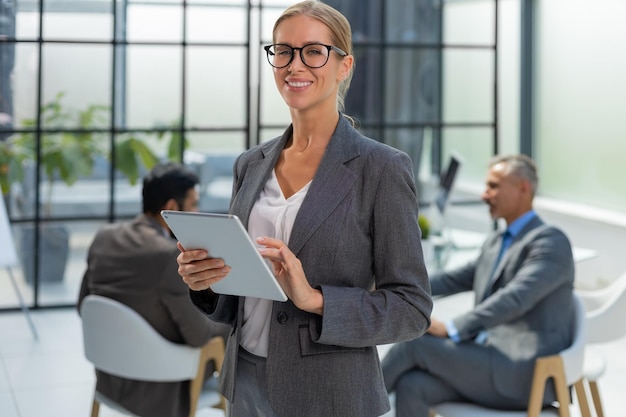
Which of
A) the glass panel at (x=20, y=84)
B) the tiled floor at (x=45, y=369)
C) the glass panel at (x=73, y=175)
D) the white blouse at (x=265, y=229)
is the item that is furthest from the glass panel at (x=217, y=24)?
the white blouse at (x=265, y=229)

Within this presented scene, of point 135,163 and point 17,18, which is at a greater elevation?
point 17,18

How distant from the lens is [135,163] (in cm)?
714

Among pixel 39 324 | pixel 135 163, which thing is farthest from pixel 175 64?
pixel 39 324

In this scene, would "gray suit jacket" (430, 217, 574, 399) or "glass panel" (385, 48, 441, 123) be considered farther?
"glass panel" (385, 48, 441, 123)

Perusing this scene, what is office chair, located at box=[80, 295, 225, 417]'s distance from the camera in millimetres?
3557

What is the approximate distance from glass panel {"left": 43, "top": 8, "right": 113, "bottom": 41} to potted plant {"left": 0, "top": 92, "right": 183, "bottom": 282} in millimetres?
451

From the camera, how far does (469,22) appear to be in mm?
8078

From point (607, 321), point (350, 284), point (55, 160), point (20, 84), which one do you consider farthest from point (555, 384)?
point (20, 84)

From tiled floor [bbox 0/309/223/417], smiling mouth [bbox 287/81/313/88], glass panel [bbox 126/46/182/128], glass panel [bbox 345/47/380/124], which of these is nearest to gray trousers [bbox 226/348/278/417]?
smiling mouth [bbox 287/81/313/88]

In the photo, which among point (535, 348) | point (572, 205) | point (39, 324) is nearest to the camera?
point (535, 348)

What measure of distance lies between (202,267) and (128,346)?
72.2 inches

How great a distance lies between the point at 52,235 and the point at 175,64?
1.57 meters

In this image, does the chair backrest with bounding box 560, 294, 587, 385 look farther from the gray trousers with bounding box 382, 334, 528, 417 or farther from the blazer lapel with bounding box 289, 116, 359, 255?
the blazer lapel with bounding box 289, 116, 359, 255

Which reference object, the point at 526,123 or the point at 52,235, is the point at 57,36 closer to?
the point at 52,235
